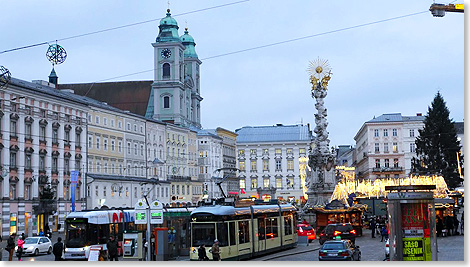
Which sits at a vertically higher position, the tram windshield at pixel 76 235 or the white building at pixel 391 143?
the white building at pixel 391 143

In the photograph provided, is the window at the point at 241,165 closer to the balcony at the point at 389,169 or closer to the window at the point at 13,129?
the balcony at the point at 389,169

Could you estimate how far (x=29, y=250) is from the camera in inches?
1715

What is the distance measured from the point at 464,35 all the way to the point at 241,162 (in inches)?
5073

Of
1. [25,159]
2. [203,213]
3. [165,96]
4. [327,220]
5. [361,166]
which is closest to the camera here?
[203,213]

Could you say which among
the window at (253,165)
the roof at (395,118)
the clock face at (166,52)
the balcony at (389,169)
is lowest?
→ the balcony at (389,169)

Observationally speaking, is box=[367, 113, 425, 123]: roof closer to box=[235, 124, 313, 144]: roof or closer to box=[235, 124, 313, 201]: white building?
box=[235, 124, 313, 201]: white building

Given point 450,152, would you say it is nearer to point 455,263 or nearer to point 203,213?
point 203,213

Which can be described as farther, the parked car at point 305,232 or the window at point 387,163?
the window at point 387,163

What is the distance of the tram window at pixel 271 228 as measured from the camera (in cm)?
3947

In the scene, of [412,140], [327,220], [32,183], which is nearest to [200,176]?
[412,140]

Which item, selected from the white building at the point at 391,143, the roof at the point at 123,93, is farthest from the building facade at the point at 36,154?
the white building at the point at 391,143

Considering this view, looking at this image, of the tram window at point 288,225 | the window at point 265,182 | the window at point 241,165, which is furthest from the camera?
the window at point 241,165

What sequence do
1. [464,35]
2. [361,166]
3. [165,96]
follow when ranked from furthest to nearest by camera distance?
1. [361,166]
2. [165,96]
3. [464,35]

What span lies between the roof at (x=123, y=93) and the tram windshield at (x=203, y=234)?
87.8m
